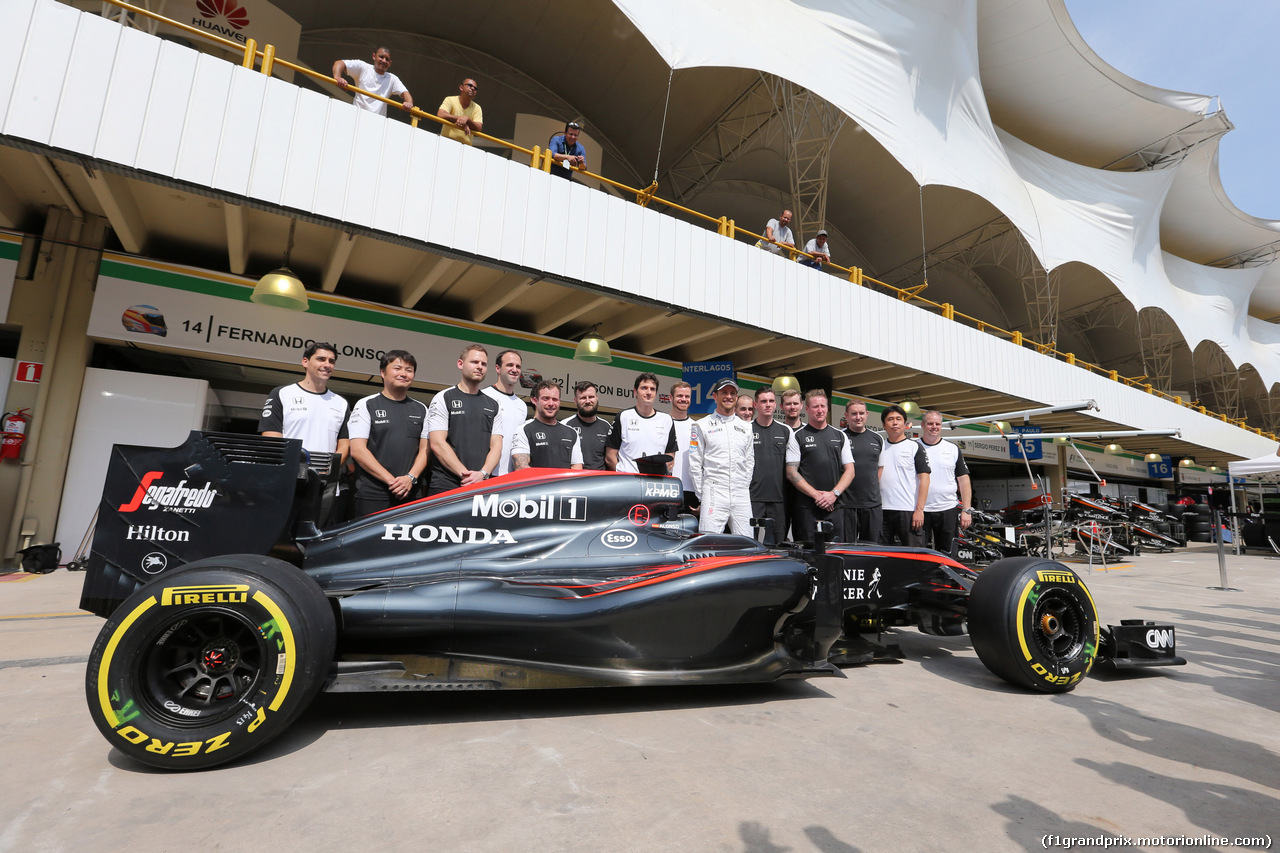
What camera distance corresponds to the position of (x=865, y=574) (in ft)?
10.5

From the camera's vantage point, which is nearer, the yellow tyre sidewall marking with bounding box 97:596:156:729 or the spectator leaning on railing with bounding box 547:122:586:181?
the yellow tyre sidewall marking with bounding box 97:596:156:729

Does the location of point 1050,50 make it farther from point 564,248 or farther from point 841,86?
point 564,248

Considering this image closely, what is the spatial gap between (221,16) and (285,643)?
8.95m

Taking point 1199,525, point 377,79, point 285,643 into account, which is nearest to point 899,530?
point 285,643

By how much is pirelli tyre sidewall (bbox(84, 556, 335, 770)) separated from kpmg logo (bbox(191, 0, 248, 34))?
8388 millimetres

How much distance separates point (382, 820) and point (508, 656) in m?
0.75

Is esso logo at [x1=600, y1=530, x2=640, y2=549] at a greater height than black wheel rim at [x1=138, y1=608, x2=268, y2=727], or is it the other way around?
esso logo at [x1=600, y1=530, x2=640, y2=549]

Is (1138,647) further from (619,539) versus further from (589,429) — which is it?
(589,429)

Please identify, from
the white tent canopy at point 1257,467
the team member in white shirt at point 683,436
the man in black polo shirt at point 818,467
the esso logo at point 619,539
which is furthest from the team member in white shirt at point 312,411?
the white tent canopy at point 1257,467

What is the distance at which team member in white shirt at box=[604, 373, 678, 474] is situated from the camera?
3916 mm

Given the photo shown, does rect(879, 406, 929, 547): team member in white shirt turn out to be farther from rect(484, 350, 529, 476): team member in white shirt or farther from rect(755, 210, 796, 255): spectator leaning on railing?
rect(755, 210, 796, 255): spectator leaning on railing

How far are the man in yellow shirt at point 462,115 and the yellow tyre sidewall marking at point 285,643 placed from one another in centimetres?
549

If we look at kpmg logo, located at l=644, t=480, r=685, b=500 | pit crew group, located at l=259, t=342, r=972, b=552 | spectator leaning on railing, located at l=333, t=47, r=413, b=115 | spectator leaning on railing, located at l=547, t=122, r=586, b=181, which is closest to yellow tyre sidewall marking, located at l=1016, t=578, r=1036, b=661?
pit crew group, located at l=259, t=342, r=972, b=552

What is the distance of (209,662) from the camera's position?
6.21ft
